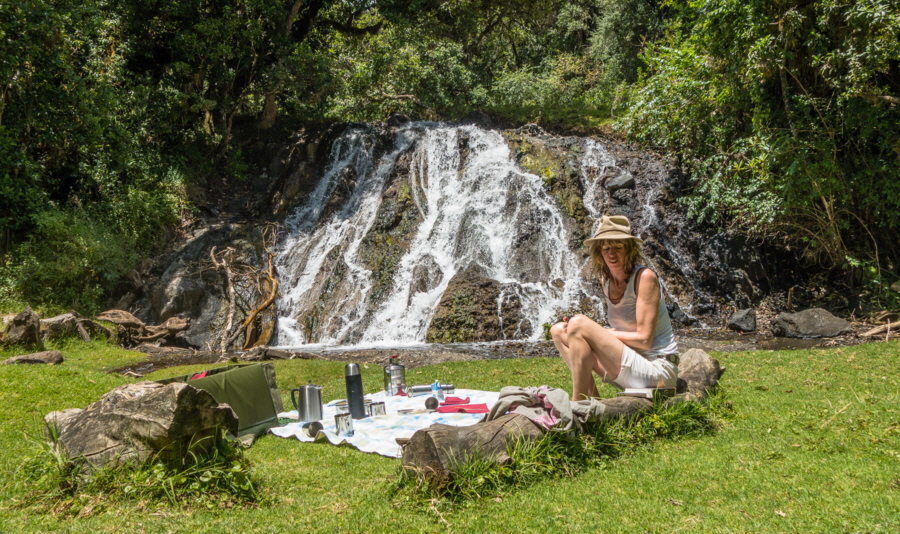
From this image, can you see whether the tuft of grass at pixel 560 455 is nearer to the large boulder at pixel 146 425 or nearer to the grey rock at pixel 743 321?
the large boulder at pixel 146 425

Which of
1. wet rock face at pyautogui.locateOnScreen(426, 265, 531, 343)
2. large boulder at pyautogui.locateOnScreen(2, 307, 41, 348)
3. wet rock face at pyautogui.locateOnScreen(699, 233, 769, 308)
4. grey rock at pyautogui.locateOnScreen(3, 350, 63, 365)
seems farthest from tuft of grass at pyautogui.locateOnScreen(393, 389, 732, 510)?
wet rock face at pyautogui.locateOnScreen(699, 233, 769, 308)

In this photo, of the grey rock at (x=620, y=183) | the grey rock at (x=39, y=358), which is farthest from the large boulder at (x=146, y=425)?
the grey rock at (x=620, y=183)

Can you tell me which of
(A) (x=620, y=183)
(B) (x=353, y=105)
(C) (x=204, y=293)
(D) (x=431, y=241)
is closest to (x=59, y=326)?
(C) (x=204, y=293)

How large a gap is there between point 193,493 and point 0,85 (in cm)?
1447

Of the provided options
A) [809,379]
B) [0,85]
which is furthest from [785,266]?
[0,85]

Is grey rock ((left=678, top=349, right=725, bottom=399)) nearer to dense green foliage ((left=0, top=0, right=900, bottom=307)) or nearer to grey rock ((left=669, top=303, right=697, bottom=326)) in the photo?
dense green foliage ((left=0, top=0, right=900, bottom=307))

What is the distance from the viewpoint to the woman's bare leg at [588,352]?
4656 mm

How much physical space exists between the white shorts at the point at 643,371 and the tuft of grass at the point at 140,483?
3.00 meters

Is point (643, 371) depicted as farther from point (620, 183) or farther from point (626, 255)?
point (620, 183)

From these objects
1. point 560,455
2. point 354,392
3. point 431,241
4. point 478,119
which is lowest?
point 560,455

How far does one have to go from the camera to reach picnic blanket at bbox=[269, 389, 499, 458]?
15.2 feet

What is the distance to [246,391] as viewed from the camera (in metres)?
5.15

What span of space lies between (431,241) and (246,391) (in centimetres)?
1200

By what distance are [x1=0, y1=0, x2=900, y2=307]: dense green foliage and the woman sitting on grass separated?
8.64 m
